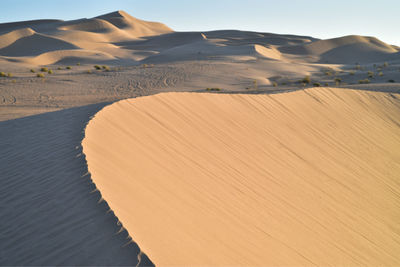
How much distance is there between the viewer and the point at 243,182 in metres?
5.67

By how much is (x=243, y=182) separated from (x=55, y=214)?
3133mm

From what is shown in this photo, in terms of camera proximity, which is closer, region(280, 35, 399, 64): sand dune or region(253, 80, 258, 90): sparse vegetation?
region(253, 80, 258, 90): sparse vegetation

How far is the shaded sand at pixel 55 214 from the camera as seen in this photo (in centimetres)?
294

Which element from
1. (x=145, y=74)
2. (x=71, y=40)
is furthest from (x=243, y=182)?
(x=71, y=40)

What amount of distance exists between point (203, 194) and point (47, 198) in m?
2.03

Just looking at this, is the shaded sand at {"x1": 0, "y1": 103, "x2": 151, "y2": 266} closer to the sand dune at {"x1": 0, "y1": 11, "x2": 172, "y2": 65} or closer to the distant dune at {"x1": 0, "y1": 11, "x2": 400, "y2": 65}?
the sand dune at {"x1": 0, "y1": 11, "x2": 172, "y2": 65}

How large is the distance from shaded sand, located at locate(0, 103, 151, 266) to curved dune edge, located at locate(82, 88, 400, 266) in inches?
7.5

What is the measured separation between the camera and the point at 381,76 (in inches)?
1018

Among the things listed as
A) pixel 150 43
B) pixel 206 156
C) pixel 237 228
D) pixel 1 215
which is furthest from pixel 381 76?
pixel 150 43

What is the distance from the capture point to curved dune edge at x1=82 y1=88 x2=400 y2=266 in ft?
12.3

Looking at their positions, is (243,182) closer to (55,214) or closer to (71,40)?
(55,214)

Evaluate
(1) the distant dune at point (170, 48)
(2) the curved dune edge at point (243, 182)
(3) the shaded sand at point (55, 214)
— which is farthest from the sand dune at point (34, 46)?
(3) the shaded sand at point (55, 214)

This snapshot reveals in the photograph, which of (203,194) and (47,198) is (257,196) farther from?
(47,198)

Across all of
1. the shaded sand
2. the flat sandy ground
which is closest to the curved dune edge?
the flat sandy ground
